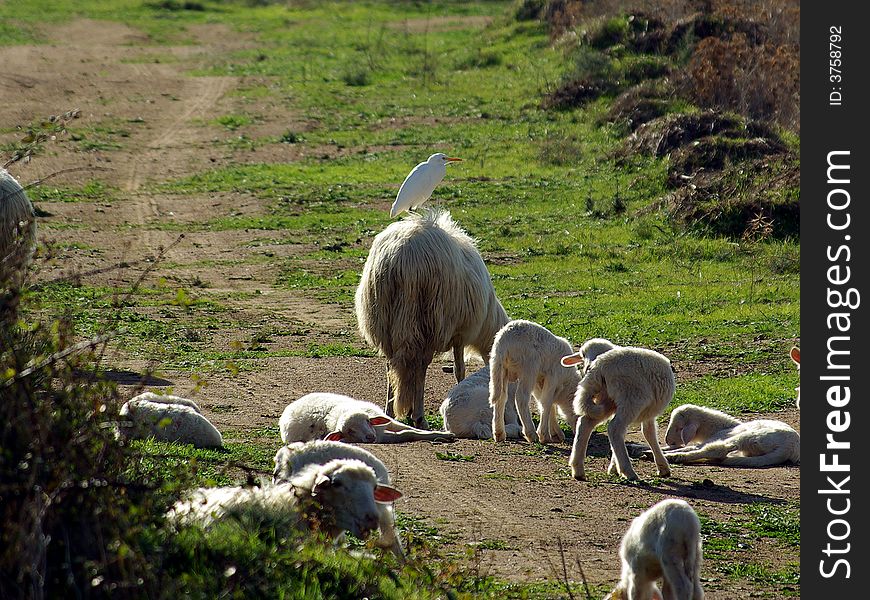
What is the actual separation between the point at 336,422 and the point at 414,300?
196 centimetres

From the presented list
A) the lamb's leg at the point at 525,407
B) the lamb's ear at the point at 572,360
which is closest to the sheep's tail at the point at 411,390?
the lamb's leg at the point at 525,407

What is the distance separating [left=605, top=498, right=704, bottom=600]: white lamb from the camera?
5.93m

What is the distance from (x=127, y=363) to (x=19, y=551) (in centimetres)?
775

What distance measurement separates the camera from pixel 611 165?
21172 millimetres

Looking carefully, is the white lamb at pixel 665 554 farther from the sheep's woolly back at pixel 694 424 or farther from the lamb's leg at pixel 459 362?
the lamb's leg at pixel 459 362

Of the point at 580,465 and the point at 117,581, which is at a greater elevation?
the point at 117,581

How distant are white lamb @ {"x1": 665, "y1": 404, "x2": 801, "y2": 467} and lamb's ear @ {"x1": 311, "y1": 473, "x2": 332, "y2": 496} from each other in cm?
432

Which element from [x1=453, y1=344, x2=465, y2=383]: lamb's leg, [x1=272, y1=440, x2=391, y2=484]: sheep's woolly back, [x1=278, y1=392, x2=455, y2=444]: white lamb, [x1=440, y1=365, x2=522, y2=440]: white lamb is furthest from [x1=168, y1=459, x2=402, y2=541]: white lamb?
[x1=453, y1=344, x2=465, y2=383]: lamb's leg

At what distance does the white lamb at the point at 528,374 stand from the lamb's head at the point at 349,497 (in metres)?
3.91

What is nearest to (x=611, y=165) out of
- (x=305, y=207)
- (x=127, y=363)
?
(x=305, y=207)

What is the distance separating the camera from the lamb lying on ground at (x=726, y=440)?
9.70m

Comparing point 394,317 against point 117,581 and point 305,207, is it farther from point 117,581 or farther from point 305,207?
point 305,207

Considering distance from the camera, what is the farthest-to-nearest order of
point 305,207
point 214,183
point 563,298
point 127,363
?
point 214,183
point 305,207
point 563,298
point 127,363

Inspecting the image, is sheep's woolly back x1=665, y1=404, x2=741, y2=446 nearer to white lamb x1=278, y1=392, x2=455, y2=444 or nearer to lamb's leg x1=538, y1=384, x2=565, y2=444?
lamb's leg x1=538, y1=384, x2=565, y2=444
